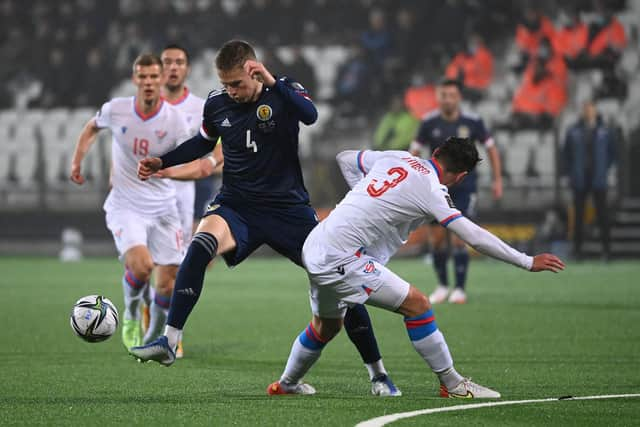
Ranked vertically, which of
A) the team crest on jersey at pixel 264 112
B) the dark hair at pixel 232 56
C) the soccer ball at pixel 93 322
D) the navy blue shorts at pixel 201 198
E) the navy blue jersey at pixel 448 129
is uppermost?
the dark hair at pixel 232 56

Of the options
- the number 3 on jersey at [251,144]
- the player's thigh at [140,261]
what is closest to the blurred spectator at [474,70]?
the player's thigh at [140,261]

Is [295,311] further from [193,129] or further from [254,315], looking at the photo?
[193,129]

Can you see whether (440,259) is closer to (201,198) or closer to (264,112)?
(201,198)

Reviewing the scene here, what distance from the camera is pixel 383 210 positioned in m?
6.21

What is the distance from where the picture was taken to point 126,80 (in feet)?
82.9

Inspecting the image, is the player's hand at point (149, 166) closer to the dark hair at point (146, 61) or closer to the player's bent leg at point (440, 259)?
the dark hair at point (146, 61)

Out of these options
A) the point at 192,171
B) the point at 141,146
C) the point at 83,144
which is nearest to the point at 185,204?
the point at 141,146

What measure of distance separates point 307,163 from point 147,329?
11683 mm

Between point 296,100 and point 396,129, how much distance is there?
46.8ft

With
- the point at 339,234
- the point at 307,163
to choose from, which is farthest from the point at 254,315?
the point at 307,163

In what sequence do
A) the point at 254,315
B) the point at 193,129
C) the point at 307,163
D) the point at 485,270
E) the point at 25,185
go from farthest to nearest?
the point at 25,185, the point at 307,163, the point at 485,270, the point at 254,315, the point at 193,129

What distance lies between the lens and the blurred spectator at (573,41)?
21703 millimetres

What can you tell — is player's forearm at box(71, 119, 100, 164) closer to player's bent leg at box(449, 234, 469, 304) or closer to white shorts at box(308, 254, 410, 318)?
white shorts at box(308, 254, 410, 318)

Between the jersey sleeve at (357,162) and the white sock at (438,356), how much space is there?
1005 mm
